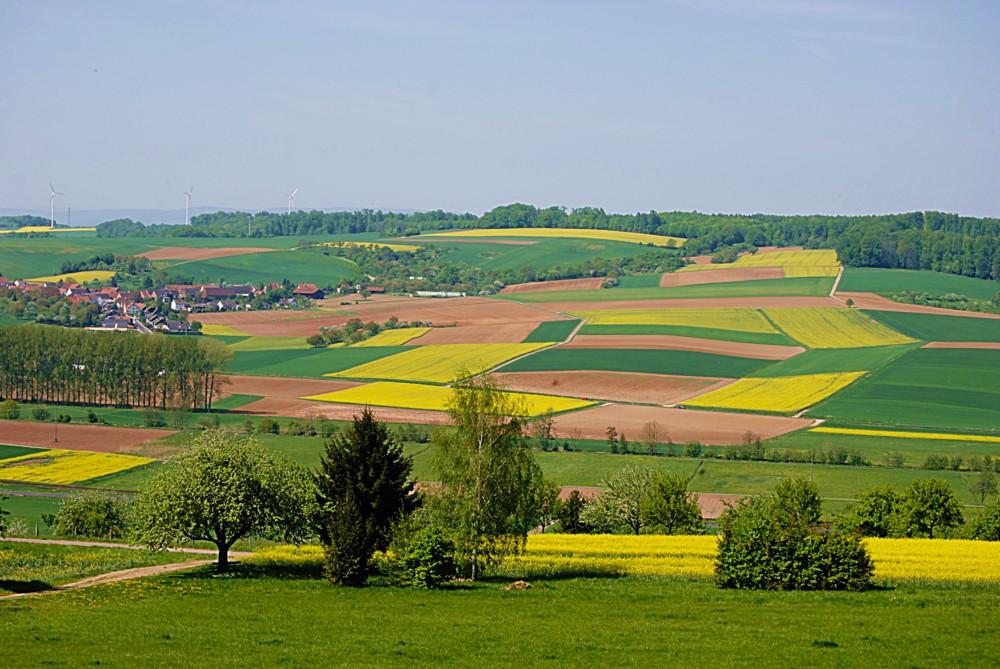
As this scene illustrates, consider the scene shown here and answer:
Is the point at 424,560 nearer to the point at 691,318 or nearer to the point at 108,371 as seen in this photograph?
the point at 108,371

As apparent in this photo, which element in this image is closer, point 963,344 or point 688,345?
point 963,344

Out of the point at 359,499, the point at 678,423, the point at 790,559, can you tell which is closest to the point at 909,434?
the point at 678,423

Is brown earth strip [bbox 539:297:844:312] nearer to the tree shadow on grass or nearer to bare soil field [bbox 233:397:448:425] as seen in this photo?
bare soil field [bbox 233:397:448:425]

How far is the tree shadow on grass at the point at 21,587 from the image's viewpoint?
114ft

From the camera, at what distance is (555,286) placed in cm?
18100

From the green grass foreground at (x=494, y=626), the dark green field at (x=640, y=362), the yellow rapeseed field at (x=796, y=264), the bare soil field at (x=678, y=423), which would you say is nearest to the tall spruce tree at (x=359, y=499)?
the green grass foreground at (x=494, y=626)

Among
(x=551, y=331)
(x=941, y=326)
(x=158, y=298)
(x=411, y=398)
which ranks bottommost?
(x=411, y=398)

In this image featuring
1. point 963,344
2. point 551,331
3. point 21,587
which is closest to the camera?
point 21,587

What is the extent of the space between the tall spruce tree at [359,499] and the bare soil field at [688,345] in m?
82.7

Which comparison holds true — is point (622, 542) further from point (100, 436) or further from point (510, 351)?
point (510, 351)

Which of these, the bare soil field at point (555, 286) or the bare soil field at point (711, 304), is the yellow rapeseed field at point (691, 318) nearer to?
the bare soil field at point (711, 304)

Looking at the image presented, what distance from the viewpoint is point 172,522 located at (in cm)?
3900

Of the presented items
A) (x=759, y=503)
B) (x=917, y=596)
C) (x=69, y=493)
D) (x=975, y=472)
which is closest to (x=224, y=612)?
(x=917, y=596)

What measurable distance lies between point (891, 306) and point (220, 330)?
84273 mm
